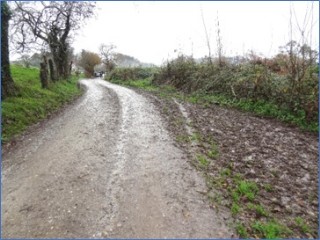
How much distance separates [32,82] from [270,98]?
11.1m

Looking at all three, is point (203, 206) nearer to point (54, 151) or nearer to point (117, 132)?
point (54, 151)

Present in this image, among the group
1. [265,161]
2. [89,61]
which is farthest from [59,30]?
[89,61]

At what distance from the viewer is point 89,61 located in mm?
71312

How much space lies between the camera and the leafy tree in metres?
71.1

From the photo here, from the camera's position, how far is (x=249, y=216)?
17.0 feet

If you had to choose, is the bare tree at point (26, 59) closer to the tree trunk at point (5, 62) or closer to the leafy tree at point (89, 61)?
the tree trunk at point (5, 62)

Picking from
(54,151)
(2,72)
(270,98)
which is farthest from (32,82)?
(270,98)

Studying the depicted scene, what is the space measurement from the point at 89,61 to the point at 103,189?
68.5m

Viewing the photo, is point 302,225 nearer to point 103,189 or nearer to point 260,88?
point 103,189

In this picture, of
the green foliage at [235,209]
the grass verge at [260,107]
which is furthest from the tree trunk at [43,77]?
the green foliage at [235,209]

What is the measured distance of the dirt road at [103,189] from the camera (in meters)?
4.76

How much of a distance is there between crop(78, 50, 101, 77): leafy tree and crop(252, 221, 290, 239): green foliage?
6887 centimetres

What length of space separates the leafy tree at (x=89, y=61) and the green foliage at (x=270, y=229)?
68.9 metres

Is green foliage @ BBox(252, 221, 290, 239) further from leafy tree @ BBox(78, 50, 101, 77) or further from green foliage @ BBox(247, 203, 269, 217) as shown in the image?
leafy tree @ BBox(78, 50, 101, 77)
